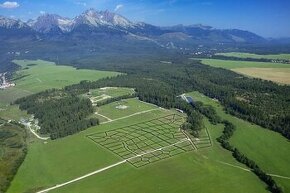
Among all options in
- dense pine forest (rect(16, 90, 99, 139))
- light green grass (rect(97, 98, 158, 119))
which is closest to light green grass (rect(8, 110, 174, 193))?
dense pine forest (rect(16, 90, 99, 139))

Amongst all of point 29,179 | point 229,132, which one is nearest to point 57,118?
point 29,179

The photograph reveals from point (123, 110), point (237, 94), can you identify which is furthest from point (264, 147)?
point (237, 94)

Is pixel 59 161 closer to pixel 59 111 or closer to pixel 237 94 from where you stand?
pixel 59 111

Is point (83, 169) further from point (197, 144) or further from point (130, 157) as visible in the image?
point (197, 144)

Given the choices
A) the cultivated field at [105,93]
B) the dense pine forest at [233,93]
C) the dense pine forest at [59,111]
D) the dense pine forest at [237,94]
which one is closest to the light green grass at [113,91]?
the cultivated field at [105,93]

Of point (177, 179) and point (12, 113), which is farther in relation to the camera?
point (12, 113)

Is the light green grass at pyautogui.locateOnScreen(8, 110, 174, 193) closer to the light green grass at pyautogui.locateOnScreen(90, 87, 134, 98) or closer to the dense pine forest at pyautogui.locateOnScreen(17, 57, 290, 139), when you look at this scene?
the dense pine forest at pyautogui.locateOnScreen(17, 57, 290, 139)
